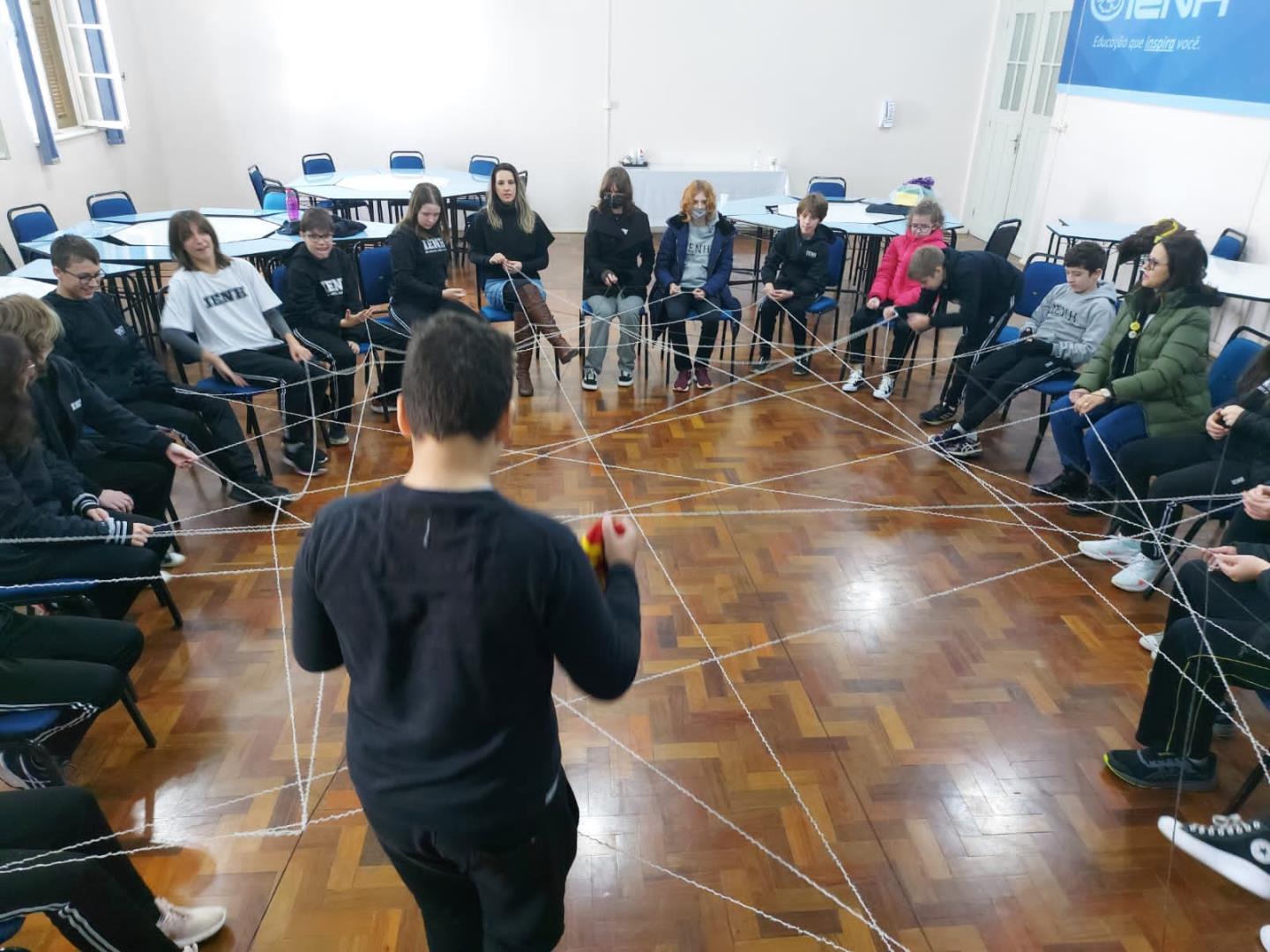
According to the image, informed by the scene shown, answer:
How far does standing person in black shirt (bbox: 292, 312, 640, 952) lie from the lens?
90 centimetres

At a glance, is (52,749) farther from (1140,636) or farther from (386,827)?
(1140,636)

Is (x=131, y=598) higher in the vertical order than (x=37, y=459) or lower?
lower

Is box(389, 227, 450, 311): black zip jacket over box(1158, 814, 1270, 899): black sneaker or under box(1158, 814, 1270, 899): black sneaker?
over

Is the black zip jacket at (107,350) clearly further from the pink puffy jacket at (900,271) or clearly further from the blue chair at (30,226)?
the pink puffy jacket at (900,271)

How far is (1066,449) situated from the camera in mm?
3465

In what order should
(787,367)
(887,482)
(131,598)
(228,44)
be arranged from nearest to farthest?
(131,598) < (887,482) < (787,367) < (228,44)

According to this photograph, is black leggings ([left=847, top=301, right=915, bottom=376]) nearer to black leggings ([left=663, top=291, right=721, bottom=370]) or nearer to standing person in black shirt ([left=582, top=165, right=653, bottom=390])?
black leggings ([left=663, top=291, right=721, bottom=370])

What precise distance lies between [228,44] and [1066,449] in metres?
7.58

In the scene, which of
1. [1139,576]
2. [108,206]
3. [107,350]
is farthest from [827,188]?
[107,350]

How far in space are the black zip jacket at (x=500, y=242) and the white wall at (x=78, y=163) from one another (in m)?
3.23

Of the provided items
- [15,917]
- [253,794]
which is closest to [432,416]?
[15,917]

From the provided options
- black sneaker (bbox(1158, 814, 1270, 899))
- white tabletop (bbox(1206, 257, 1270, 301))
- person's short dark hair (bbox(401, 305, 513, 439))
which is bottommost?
black sneaker (bbox(1158, 814, 1270, 899))

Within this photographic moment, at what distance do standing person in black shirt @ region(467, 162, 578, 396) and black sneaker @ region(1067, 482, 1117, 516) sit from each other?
254 centimetres

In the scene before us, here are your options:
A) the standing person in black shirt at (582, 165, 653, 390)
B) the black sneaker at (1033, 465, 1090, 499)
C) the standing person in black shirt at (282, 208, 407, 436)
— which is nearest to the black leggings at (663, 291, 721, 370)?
the standing person in black shirt at (582, 165, 653, 390)
